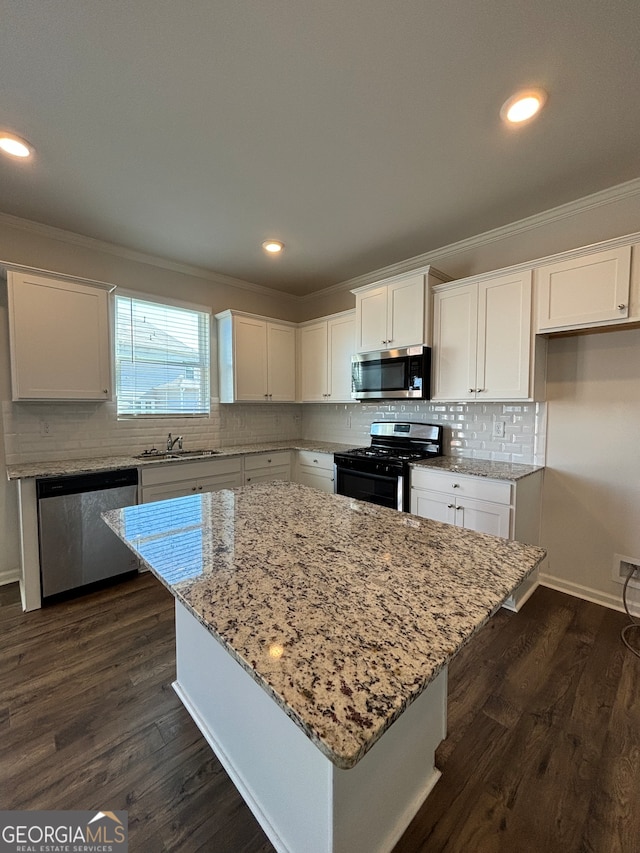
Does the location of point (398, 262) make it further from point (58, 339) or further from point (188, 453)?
point (58, 339)

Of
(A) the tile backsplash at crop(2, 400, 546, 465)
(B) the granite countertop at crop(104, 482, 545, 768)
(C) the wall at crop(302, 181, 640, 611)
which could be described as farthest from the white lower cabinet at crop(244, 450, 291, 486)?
(C) the wall at crop(302, 181, 640, 611)

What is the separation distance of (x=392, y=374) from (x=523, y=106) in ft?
6.14

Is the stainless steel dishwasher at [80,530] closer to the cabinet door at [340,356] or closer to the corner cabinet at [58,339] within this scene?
the corner cabinet at [58,339]

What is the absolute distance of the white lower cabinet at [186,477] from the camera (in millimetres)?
2941

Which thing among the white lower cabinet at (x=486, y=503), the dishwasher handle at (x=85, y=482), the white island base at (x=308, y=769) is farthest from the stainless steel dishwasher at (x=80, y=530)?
the white lower cabinet at (x=486, y=503)

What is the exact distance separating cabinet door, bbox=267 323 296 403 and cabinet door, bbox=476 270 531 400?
2.20m

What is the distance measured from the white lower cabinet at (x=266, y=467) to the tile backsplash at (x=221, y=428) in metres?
0.52

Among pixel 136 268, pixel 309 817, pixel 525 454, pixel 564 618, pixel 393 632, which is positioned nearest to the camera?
pixel 393 632

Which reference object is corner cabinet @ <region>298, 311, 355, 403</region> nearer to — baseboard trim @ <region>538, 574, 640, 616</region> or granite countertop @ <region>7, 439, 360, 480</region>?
granite countertop @ <region>7, 439, 360, 480</region>

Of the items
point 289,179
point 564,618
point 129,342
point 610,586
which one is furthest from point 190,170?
point 610,586

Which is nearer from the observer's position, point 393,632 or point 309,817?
point 393,632

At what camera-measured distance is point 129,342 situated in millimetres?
3344

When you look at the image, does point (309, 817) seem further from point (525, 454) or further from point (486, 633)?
point (525, 454)

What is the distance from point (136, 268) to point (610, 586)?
15.0 feet
